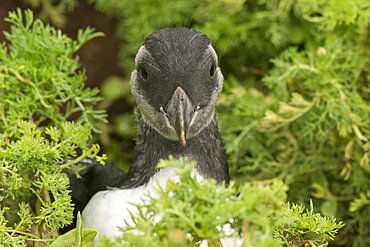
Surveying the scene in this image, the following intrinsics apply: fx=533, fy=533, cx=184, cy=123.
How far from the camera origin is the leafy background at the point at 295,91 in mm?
2369

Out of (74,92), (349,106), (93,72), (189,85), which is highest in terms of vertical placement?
(189,85)

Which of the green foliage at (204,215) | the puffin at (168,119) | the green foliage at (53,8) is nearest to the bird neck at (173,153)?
the puffin at (168,119)

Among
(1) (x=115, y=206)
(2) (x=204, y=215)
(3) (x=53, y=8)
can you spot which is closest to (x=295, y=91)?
(1) (x=115, y=206)

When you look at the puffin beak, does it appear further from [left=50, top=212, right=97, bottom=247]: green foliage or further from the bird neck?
[left=50, top=212, right=97, bottom=247]: green foliage

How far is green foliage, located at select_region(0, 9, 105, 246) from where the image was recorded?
5.17ft

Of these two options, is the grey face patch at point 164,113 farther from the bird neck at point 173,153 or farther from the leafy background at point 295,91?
the leafy background at point 295,91

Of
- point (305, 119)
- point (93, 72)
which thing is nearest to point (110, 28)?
point (93, 72)

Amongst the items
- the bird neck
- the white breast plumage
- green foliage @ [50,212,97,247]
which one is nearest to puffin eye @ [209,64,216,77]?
the bird neck

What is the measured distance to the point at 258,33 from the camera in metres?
2.92

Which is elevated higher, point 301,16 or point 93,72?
point 301,16

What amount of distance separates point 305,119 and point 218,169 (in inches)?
27.3

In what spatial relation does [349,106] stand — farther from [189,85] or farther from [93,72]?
[93,72]

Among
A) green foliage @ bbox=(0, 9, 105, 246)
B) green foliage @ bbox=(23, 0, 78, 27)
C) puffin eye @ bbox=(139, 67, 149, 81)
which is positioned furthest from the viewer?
green foliage @ bbox=(23, 0, 78, 27)

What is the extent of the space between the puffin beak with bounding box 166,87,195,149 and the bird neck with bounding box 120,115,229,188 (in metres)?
0.20
